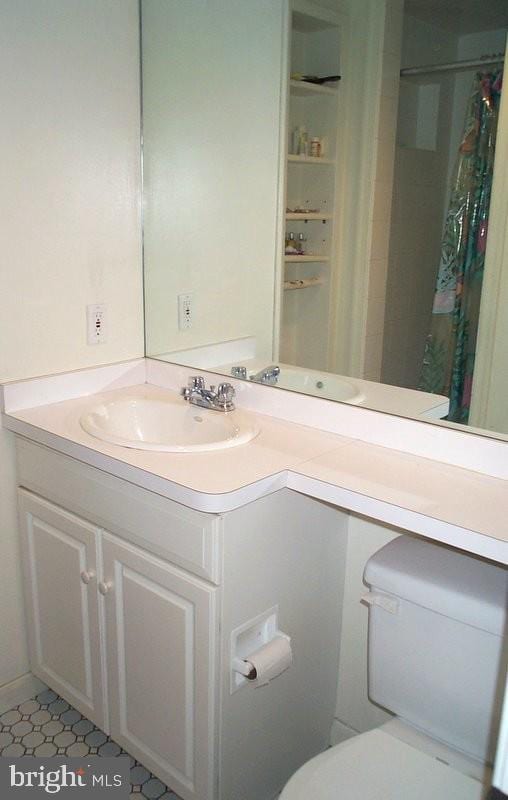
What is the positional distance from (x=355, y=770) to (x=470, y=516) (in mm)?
541

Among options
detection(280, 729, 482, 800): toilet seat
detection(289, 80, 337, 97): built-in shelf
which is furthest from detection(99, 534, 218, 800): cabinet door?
detection(289, 80, 337, 97): built-in shelf

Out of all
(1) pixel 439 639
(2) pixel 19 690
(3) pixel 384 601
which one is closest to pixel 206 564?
(3) pixel 384 601

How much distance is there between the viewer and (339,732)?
1.90 meters

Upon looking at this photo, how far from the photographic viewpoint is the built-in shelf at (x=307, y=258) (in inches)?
69.1

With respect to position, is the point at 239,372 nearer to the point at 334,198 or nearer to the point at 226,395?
the point at 226,395

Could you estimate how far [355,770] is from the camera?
1329mm

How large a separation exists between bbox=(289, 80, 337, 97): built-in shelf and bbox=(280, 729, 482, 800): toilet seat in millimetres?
1456

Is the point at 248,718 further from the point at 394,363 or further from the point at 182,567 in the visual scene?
the point at 394,363

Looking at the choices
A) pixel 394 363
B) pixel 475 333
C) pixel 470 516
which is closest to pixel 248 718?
pixel 470 516

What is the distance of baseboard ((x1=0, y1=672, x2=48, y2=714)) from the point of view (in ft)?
6.52

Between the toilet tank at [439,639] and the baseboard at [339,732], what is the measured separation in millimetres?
403

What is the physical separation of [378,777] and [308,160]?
1.39 m

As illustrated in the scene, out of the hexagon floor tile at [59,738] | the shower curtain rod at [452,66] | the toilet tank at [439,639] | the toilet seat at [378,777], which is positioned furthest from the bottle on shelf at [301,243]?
the hexagon floor tile at [59,738]

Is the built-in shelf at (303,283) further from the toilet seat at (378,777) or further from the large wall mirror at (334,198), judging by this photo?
the toilet seat at (378,777)
